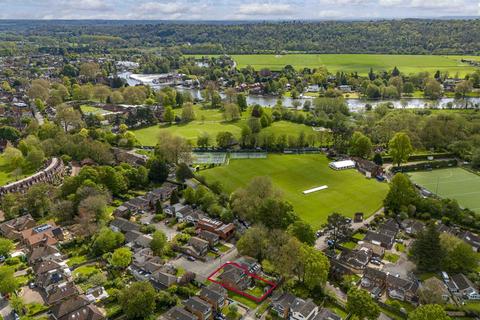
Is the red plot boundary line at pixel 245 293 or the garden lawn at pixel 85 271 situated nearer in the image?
the red plot boundary line at pixel 245 293

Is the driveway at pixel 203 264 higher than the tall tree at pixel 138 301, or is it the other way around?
the tall tree at pixel 138 301

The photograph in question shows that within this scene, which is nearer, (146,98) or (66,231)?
(66,231)

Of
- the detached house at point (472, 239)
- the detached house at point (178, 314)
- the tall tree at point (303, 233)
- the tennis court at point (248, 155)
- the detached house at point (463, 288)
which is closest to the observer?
the detached house at point (178, 314)

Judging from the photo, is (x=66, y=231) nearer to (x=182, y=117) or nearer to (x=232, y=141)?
(x=232, y=141)

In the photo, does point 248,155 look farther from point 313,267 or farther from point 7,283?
point 7,283

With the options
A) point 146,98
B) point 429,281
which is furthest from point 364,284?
point 146,98

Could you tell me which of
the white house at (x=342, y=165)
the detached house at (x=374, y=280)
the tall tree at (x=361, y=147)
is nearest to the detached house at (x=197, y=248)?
the detached house at (x=374, y=280)

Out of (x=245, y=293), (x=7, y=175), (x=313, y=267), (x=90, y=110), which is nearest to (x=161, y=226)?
(x=245, y=293)

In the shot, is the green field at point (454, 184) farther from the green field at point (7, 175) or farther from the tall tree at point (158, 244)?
the green field at point (7, 175)
